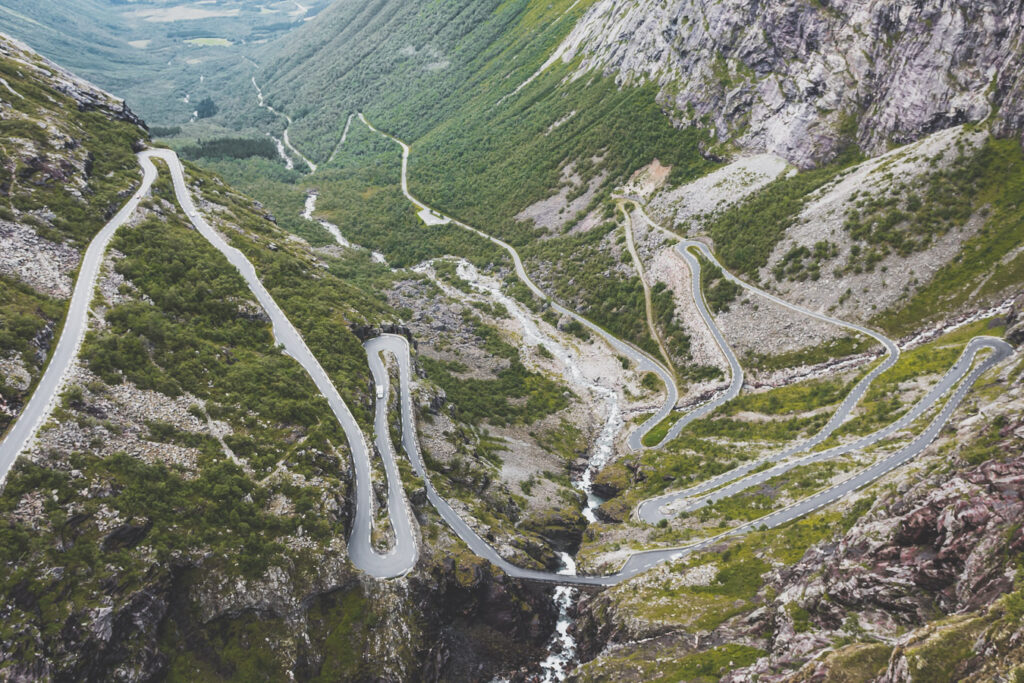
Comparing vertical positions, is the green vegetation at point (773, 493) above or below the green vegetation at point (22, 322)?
below

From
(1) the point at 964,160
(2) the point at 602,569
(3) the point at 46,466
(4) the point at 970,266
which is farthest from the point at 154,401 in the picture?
(1) the point at 964,160

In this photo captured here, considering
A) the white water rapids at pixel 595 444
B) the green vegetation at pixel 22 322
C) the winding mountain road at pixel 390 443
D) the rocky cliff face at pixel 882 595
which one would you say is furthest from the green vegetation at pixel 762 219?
the green vegetation at pixel 22 322

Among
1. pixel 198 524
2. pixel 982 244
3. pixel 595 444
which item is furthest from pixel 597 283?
pixel 198 524

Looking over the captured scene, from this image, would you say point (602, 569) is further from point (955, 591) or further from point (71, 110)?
point (71, 110)

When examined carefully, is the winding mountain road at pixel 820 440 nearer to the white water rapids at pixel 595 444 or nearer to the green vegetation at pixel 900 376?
the green vegetation at pixel 900 376

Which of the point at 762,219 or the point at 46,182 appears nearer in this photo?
the point at 46,182

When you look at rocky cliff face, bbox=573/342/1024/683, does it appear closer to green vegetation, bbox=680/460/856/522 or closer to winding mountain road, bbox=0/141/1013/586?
winding mountain road, bbox=0/141/1013/586

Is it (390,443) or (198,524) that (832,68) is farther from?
(198,524)

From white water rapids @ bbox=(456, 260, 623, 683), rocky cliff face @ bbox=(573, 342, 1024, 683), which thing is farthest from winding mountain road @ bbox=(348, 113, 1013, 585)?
rocky cliff face @ bbox=(573, 342, 1024, 683)
